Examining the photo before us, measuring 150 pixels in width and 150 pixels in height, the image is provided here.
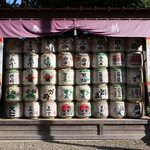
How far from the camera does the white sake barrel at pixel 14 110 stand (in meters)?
6.54

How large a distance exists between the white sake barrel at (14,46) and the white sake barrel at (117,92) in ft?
11.2

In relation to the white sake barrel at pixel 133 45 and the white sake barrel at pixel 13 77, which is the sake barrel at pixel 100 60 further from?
the white sake barrel at pixel 13 77

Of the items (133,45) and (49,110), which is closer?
(49,110)

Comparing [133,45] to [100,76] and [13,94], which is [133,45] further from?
[13,94]

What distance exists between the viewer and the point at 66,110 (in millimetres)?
6531

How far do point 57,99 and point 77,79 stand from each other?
950 millimetres

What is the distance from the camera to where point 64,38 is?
6.77m

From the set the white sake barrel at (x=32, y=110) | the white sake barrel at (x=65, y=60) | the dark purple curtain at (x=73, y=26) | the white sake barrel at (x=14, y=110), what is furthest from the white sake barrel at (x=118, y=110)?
the white sake barrel at (x=14, y=110)

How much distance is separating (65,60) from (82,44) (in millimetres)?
813

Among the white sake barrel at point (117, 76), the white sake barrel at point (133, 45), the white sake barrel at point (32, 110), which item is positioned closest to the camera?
the white sake barrel at point (32, 110)

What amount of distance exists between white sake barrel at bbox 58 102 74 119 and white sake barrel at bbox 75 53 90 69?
4.22ft

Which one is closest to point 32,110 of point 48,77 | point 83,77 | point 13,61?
point 48,77

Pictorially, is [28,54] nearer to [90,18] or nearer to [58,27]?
[58,27]

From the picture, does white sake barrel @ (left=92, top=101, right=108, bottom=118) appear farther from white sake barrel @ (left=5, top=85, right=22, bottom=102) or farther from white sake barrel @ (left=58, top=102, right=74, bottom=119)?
white sake barrel @ (left=5, top=85, right=22, bottom=102)
